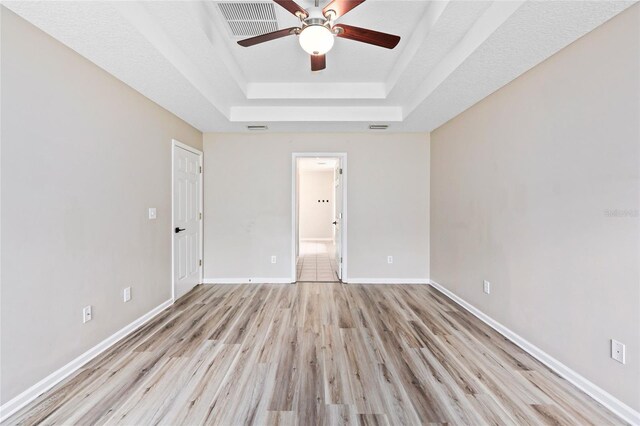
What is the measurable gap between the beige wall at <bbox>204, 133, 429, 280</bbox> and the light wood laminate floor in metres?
1.21

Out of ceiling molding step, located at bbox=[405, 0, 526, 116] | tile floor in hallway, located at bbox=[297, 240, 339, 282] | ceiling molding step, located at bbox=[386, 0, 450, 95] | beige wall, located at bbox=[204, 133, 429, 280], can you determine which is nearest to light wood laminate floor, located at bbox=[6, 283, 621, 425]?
beige wall, located at bbox=[204, 133, 429, 280]

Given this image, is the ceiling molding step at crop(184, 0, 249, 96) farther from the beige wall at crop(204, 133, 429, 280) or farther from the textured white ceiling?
the beige wall at crop(204, 133, 429, 280)

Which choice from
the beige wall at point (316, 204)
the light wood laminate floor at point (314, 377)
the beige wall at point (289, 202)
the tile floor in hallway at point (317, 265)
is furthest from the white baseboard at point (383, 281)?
the beige wall at point (316, 204)

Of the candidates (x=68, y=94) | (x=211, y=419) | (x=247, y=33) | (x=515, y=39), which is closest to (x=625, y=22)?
(x=515, y=39)

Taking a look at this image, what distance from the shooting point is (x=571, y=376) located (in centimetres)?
182

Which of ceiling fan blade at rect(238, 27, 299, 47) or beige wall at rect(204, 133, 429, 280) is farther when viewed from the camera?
beige wall at rect(204, 133, 429, 280)

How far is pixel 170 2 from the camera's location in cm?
170

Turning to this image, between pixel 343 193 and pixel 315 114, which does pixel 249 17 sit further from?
pixel 343 193

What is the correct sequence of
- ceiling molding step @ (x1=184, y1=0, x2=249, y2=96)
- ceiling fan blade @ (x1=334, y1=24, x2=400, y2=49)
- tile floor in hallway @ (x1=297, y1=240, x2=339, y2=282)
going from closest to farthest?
1. ceiling fan blade @ (x1=334, y1=24, x2=400, y2=49)
2. ceiling molding step @ (x1=184, y1=0, x2=249, y2=96)
3. tile floor in hallway @ (x1=297, y1=240, x2=339, y2=282)

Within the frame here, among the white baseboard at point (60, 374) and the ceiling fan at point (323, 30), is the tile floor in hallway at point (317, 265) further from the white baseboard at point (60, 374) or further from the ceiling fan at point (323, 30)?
the ceiling fan at point (323, 30)

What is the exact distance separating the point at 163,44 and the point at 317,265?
14.1 ft

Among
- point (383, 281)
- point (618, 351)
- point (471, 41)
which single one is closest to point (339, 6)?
point (471, 41)

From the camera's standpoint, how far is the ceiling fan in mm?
1579

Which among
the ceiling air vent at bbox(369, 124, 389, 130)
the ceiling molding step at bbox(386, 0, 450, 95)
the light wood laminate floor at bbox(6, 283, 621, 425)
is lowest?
the light wood laminate floor at bbox(6, 283, 621, 425)
